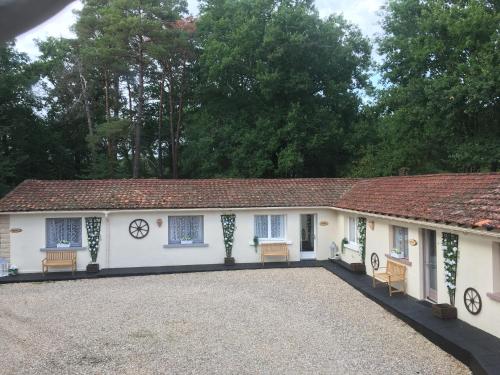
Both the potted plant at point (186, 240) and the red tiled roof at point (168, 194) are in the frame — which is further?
the potted plant at point (186, 240)

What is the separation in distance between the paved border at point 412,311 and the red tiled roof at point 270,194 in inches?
84.5

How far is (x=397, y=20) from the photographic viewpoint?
74.3ft

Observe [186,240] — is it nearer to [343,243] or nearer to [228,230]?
[228,230]

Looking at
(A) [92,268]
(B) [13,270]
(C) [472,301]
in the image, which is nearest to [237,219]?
(A) [92,268]

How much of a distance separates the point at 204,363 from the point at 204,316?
258cm

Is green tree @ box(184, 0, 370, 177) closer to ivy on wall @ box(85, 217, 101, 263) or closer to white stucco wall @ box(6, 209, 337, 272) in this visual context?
white stucco wall @ box(6, 209, 337, 272)

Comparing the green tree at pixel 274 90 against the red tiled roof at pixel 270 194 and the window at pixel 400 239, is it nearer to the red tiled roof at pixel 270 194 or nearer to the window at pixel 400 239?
the red tiled roof at pixel 270 194

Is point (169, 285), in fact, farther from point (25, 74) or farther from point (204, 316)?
point (25, 74)


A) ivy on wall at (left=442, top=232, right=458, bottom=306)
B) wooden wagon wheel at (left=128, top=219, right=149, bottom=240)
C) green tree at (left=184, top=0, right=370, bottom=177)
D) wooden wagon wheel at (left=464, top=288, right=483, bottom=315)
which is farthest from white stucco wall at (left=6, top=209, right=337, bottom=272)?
green tree at (left=184, top=0, right=370, bottom=177)

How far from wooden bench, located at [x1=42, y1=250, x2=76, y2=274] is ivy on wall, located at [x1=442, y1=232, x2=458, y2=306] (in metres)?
11.8

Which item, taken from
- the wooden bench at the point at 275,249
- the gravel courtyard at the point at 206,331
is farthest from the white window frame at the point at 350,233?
the wooden bench at the point at 275,249

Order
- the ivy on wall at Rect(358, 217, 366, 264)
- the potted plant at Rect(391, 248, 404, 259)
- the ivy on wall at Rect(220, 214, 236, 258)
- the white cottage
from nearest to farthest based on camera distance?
the white cottage, the potted plant at Rect(391, 248, 404, 259), the ivy on wall at Rect(358, 217, 366, 264), the ivy on wall at Rect(220, 214, 236, 258)

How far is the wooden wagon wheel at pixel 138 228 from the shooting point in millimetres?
14844

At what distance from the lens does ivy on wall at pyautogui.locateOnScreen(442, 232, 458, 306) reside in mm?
8633
